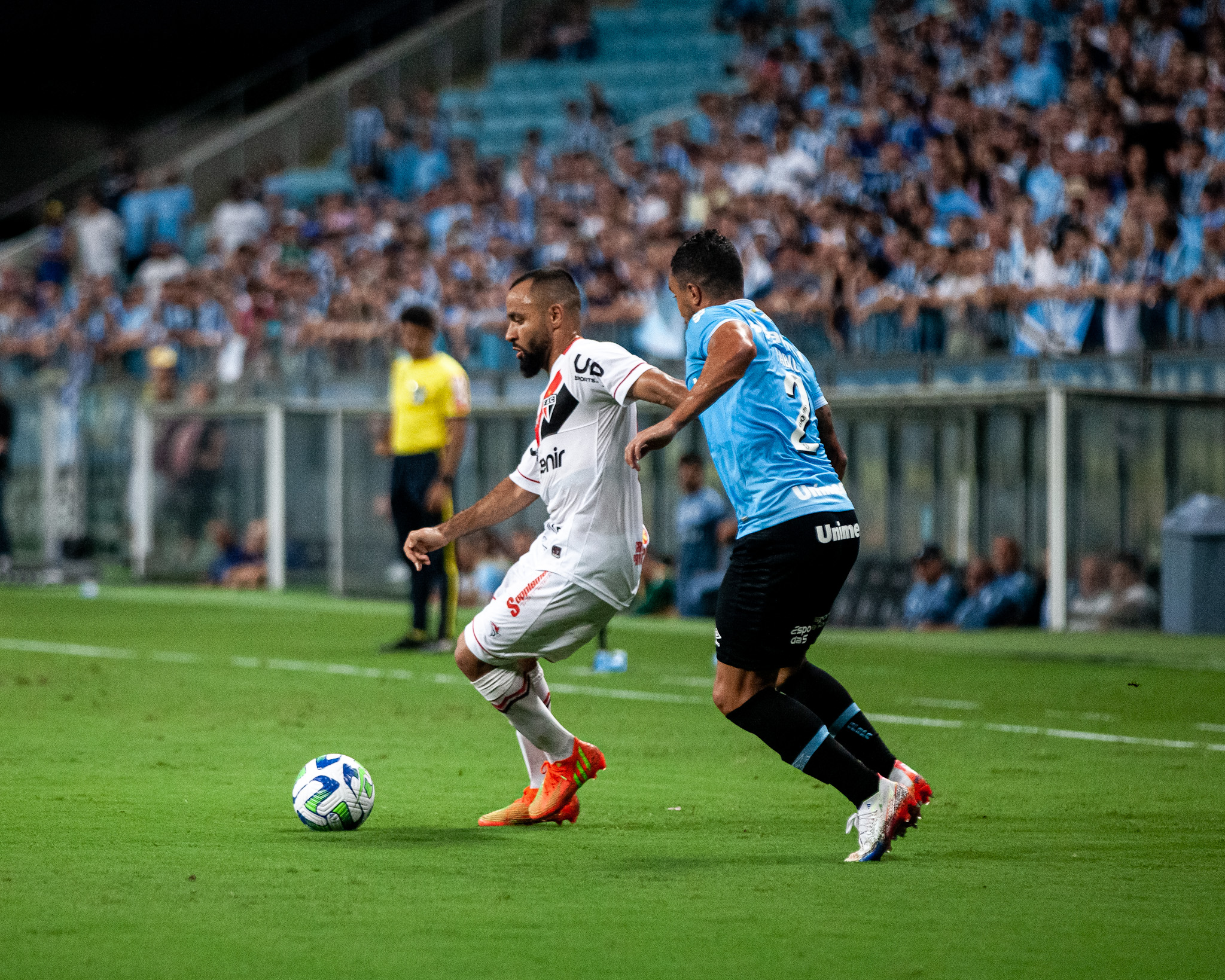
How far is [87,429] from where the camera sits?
23062 mm

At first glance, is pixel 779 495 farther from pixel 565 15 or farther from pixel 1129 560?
pixel 565 15

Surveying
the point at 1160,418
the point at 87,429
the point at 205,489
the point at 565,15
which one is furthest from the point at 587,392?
the point at 565,15

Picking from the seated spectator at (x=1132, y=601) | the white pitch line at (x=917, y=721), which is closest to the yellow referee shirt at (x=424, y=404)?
the white pitch line at (x=917, y=721)

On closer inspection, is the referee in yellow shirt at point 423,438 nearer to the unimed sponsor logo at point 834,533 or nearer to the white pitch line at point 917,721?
the white pitch line at point 917,721

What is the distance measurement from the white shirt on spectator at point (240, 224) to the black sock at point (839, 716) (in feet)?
74.8

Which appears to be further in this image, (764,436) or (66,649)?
(66,649)

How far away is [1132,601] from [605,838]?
9676 millimetres

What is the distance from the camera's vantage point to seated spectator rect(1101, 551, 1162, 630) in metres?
15.1

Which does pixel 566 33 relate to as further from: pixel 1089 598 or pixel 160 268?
pixel 1089 598

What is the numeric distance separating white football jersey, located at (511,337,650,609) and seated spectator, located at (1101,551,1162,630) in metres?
9.39

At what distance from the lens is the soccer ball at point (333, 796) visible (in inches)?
258

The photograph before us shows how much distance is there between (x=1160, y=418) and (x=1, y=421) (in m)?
13.2

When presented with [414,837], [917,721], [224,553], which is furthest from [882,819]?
[224,553]

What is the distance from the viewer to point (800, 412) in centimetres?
625
